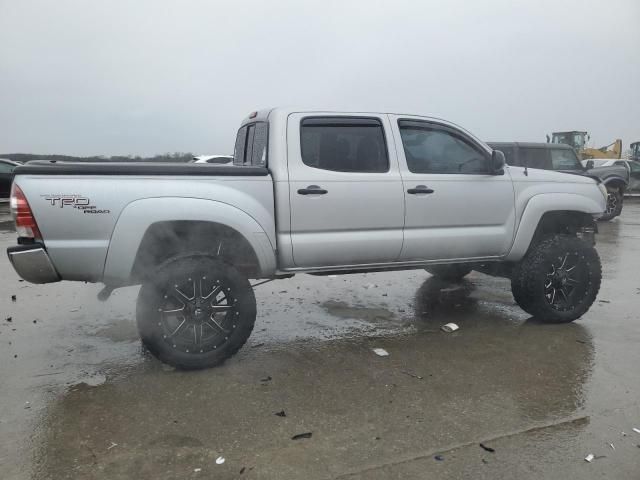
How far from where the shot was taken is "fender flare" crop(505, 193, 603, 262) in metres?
4.49

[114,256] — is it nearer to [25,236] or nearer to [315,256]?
[25,236]

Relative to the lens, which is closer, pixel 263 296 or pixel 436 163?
pixel 436 163

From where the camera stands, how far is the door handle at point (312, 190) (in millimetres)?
3767

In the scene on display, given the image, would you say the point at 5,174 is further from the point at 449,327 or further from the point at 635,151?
the point at 635,151

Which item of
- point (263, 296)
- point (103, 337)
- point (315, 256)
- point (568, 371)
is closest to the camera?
point (568, 371)

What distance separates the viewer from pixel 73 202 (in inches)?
127

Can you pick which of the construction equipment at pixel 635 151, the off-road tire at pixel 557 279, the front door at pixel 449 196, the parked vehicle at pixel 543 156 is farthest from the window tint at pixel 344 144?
the construction equipment at pixel 635 151

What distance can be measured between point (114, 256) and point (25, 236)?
56 centimetres

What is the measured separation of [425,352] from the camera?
3.98m

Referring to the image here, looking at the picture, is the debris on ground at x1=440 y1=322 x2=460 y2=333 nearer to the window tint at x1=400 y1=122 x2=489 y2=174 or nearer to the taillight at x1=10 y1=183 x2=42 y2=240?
the window tint at x1=400 y1=122 x2=489 y2=174

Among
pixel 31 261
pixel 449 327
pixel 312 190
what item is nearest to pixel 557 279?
pixel 449 327

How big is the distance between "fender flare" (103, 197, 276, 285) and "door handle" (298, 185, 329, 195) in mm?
441

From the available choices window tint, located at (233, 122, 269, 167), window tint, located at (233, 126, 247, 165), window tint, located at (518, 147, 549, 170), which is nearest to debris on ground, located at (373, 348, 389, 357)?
window tint, located at (233, 122, 269, 167)

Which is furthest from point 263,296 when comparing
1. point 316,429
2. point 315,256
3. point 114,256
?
point 316,429
